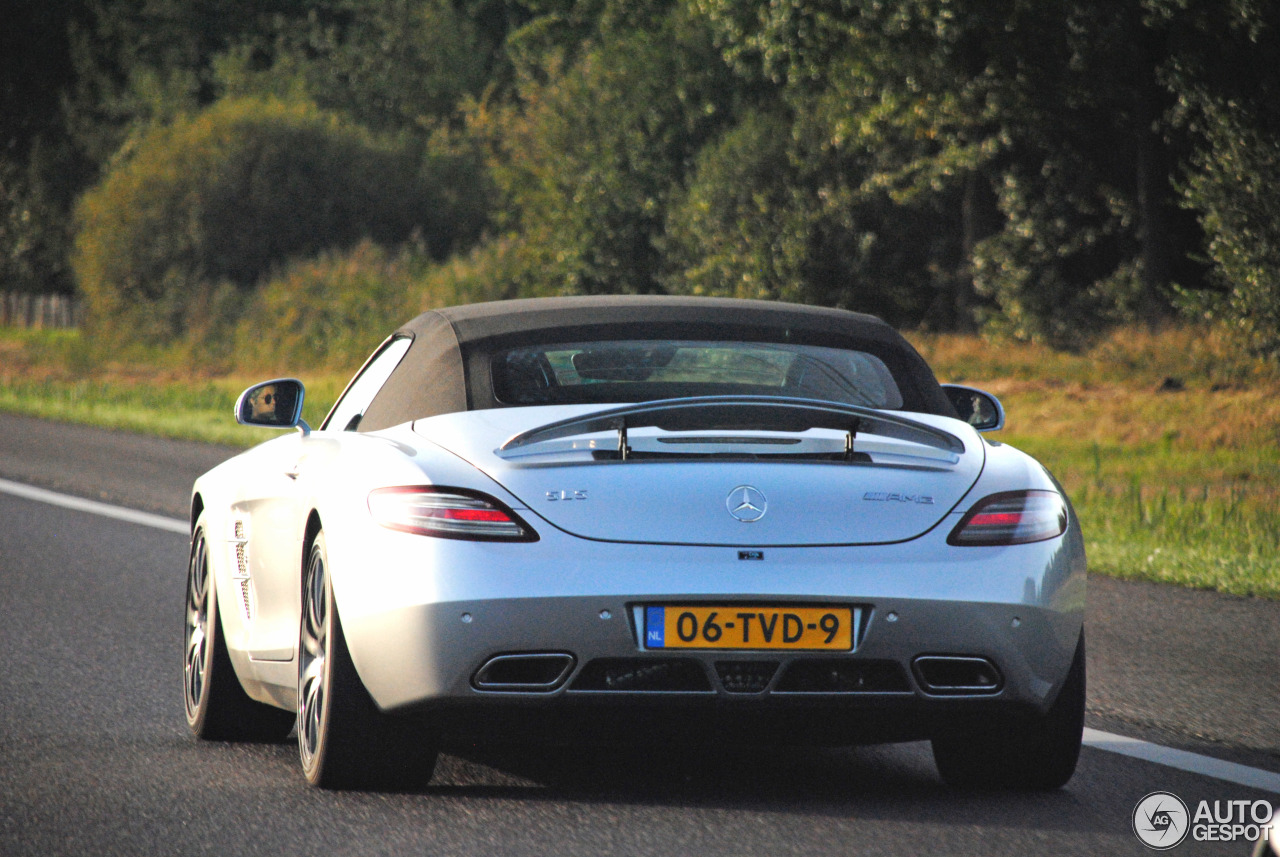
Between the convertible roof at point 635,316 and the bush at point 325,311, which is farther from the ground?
the convertible roof at point 635,316

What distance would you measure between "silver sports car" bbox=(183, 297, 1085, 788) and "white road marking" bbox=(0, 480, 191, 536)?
7.40 m

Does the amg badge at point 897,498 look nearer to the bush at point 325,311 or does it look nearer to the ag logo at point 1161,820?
the ag logo at point 1161,820

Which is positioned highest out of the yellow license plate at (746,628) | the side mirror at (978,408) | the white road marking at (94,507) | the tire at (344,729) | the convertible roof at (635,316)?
the convertible roof at (635,316)

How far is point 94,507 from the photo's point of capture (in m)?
14.3

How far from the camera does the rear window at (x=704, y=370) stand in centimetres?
565

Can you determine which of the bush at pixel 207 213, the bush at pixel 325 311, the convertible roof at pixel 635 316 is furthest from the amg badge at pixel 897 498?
the bush at pixel 207 213

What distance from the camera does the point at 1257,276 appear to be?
2269 centimetres

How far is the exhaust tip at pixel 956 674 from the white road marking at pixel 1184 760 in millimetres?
1036

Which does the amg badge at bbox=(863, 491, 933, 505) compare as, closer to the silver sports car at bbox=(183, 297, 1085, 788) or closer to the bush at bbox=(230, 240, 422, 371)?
the silver sports car at bbox=(183, 297, 1085, 788)

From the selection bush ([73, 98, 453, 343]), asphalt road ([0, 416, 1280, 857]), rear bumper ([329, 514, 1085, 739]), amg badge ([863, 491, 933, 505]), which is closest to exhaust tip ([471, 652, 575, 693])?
rear bumper ([329, 514, 1085, 739])

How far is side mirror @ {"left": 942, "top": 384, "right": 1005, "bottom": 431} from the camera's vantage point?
640 centimetres

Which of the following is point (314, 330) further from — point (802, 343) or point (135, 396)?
point (802, 343)

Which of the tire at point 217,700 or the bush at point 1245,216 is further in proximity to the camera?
the bush at point 1245,216

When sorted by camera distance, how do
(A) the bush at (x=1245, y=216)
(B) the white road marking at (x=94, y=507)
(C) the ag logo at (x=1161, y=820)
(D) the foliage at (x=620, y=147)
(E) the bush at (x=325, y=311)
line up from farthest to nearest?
(E) the bush at (x=325, y=311) → (D) the foliage at (x=620, y=147) → (A) the bush at (x=1245, y=216) → (B) the white road marking at (x=94, y=507) → (C) the ag logo at (x=1161, y=820)
